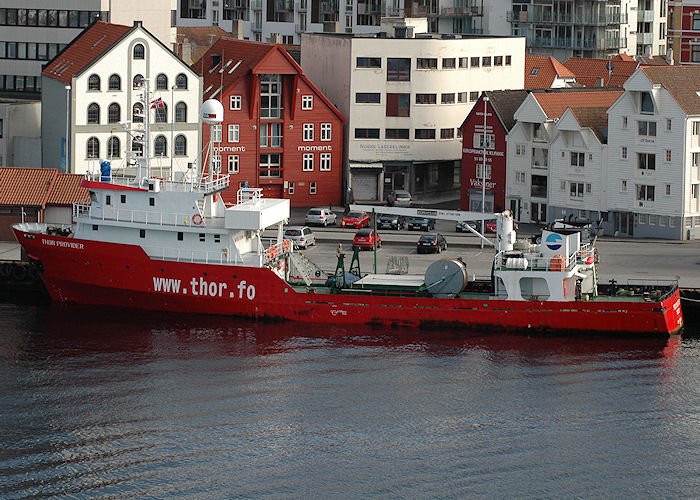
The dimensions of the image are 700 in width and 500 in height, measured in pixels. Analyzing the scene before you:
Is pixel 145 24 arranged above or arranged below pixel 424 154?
above

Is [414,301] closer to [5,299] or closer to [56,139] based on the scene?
[5,299]

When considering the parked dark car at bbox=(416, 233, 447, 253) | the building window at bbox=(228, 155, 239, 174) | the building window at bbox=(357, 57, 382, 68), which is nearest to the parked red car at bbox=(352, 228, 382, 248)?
the parked dark car at bbox=(416, 233, 447, 253)

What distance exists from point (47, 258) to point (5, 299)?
2753mm

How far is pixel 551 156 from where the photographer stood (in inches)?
3105

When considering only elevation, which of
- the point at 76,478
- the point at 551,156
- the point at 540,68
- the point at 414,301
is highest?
the point at 540,68

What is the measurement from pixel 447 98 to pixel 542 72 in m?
15.8

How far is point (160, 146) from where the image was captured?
79.1 metres

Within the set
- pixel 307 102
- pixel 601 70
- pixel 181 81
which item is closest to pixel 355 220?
pixel 307 102

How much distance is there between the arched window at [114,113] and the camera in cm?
7781

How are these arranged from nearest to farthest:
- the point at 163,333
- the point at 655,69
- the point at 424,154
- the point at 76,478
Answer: the point at 76,478 < the point at 163,333 < the point at 655,69 < the point at 424,154

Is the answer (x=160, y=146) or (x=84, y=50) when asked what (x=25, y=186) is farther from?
(x=84, y=50)

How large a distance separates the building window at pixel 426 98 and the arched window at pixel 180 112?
14.3 metres

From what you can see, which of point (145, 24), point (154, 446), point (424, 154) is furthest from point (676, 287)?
point (145, 24)

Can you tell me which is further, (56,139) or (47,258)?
(56,139)
